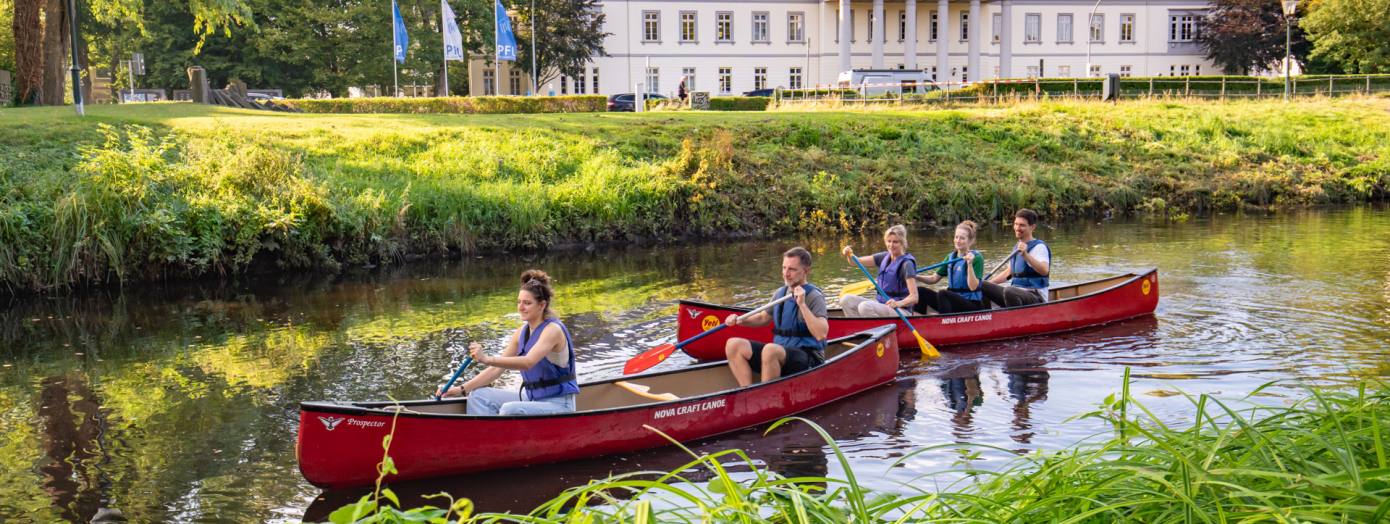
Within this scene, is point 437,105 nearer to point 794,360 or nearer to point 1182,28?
point 794,360

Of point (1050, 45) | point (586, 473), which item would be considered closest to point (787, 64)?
point (1050, 45)

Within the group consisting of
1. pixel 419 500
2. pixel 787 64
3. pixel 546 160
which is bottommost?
pixel 419 500

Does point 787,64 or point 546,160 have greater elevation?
point 787,64

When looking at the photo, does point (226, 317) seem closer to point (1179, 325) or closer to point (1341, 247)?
point (1179, 325)

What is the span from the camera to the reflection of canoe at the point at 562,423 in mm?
7363

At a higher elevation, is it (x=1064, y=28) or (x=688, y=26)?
(x=688, y=26)

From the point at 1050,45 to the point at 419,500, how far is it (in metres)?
60.4

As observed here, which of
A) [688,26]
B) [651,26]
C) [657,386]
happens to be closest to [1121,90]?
[688,26]

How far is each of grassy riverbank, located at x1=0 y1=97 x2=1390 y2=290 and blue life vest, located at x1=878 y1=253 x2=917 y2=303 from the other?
31.0ft

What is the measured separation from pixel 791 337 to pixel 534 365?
2.56 metres

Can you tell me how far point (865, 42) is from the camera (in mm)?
60812

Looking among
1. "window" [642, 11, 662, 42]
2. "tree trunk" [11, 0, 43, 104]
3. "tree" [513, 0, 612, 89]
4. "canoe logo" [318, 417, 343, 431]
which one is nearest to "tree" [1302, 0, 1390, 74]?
"window" [642, 11, 662, 42]

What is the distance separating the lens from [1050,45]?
6278 cm

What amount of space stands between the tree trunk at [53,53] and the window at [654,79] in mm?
33023
